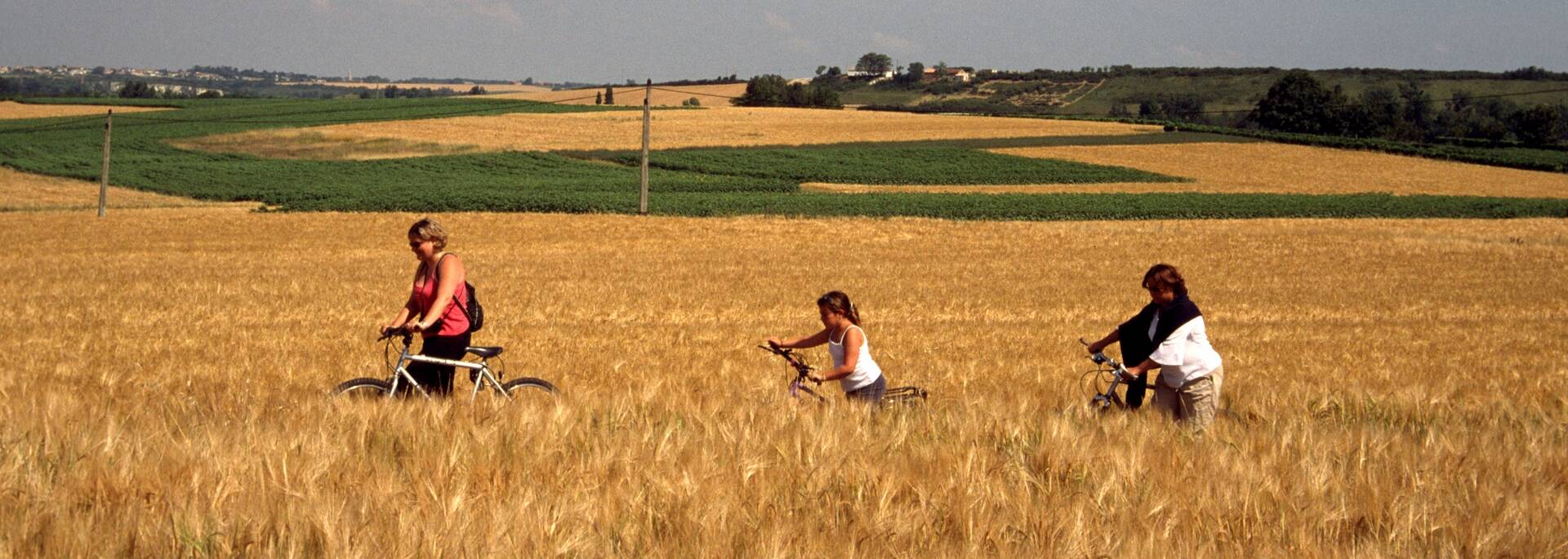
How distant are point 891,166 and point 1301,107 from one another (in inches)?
2019

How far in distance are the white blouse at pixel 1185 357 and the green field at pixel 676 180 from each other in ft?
114

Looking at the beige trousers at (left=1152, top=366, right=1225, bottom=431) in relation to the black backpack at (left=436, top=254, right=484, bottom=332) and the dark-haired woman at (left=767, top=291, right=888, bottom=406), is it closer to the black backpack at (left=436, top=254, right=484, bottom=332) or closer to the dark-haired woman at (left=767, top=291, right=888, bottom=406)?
the dark-haired woman at (left=767, top=291, right=888, bottom=406)

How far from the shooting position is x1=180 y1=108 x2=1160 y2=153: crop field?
72125 mm

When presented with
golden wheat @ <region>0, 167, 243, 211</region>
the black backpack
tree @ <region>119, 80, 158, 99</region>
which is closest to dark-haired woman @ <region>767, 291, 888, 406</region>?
the black backpack

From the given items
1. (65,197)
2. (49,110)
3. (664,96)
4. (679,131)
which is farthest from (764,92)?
(65,197)

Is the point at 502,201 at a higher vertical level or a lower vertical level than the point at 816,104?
lower

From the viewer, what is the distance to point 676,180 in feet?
181

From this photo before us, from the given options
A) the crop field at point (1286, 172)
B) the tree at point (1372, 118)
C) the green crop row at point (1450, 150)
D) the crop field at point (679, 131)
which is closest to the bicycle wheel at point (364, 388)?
the crop field at point (1286, 172)

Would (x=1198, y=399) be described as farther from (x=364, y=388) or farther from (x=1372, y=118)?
(x=1372, y=118)

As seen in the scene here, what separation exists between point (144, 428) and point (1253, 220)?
41.2 m

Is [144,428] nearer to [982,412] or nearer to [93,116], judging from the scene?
[982,412]

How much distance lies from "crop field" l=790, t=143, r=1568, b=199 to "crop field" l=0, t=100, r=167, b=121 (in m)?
66.8

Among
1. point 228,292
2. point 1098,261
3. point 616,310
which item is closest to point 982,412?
point 616,310

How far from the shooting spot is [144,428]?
530 cm
